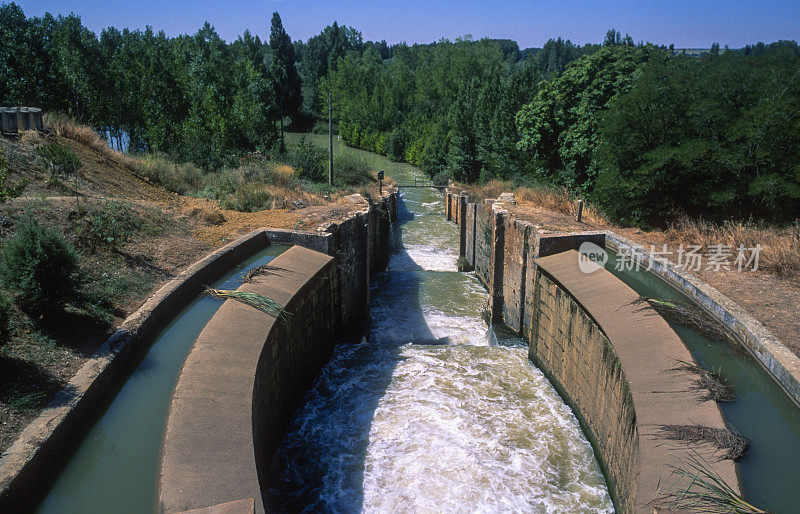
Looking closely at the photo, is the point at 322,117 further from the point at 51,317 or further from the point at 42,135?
the point at 51,317

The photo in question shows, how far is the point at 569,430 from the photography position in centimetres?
784

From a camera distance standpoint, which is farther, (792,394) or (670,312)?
(670,312)

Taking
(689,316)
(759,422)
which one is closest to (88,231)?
(689,316)

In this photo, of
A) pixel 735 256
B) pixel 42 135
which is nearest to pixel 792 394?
pixel 735 256

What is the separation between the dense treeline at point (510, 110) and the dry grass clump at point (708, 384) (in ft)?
21.2

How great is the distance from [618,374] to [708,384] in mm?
1182

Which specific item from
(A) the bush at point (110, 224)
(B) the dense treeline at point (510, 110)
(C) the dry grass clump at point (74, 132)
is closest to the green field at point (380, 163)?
(B) the dense treeline at point (510, 110)

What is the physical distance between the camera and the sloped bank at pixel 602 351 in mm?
5004

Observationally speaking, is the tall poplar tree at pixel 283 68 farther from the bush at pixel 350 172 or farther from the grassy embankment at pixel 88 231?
the grassy embankment at pixel 88 231

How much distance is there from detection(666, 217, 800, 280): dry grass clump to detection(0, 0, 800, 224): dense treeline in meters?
0.67

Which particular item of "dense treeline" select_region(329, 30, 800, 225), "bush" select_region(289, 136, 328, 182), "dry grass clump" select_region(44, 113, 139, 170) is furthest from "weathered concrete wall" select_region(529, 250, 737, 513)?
"bush" select_region(289, 136, 328, 182)

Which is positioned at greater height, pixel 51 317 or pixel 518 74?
pixel 518 74

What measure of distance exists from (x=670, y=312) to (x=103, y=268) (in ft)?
26.3

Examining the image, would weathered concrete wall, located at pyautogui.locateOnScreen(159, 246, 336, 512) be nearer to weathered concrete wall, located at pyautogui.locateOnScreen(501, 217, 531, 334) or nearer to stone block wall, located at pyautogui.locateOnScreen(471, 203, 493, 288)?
weathered concrete wall, located at pyautogui.locateOnScreen(501, 217, 531, 334)
